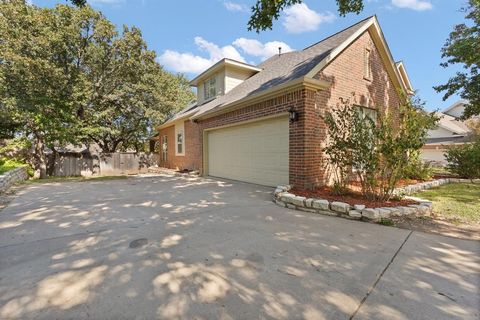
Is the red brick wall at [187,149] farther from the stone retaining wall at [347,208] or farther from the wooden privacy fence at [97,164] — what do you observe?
the stone retaining wall at [347,208]

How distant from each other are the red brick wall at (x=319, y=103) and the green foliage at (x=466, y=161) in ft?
10.3

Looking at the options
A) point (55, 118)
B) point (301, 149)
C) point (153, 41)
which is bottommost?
point (301, 149)

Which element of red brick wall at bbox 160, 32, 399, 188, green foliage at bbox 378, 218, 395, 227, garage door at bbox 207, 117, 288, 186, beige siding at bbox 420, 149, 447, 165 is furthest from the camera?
beige siding at bbox 420, 149, 447, 165

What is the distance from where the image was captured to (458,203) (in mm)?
5699

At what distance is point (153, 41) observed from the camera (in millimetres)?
14242

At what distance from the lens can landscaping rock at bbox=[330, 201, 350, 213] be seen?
4.71m

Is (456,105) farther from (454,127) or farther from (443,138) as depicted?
(443,138)

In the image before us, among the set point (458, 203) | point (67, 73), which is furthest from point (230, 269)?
point (67, 73)

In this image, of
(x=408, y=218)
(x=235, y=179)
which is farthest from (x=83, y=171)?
(x=408, y=218)

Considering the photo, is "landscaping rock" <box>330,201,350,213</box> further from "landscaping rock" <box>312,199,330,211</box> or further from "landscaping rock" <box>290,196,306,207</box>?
"landscaping rock" <box>290,196,306,207</box>

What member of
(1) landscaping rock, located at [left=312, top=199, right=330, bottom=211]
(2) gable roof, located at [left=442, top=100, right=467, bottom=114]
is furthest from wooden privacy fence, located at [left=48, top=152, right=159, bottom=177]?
(2) gable roof, located at [left=442, top=100, right=467, bottom=114]

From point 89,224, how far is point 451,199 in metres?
8.46

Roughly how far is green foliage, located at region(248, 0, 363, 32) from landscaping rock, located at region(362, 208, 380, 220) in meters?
6.01

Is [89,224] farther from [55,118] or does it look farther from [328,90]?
[55,118]
